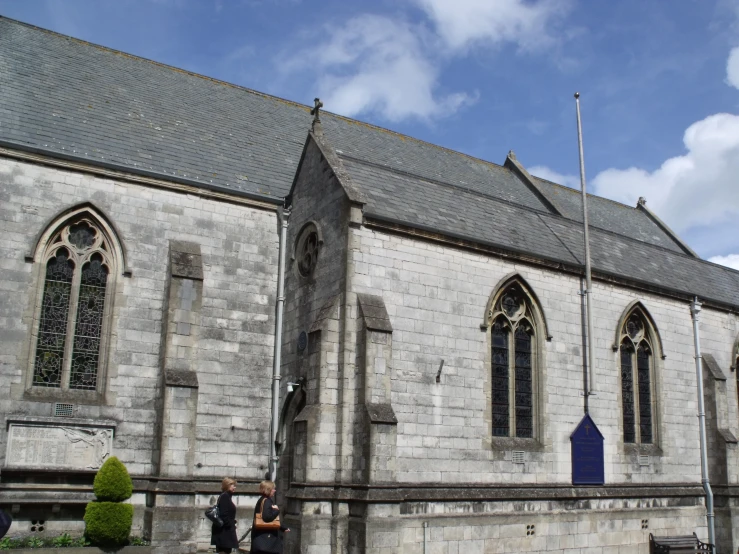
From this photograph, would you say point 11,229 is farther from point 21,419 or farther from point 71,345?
point 21,419

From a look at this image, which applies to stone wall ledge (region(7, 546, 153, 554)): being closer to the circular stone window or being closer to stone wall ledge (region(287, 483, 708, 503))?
stone wall ledge (region(287, 483, 708, 503))

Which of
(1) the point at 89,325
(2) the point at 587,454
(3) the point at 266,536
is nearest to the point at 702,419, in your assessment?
(2) the point at 587,454

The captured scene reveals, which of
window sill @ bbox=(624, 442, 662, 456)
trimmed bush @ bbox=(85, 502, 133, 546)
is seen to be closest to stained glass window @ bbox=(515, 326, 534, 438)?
window sill @ bbox=(624, 442, 662, 456)

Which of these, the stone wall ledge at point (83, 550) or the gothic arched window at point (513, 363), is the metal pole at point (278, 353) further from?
the gothic arched window at point (513, 363)

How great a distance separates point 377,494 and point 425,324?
13.1 feet

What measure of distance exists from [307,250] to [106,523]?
285 inches

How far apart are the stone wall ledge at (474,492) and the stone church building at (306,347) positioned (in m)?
0.06

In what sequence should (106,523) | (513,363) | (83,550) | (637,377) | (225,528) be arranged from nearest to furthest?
(225,528), (83,550), (106,523), (513,363), (637,377)

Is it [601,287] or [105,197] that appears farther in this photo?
[601,287]

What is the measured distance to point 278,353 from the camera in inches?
725

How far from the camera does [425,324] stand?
17062 mm

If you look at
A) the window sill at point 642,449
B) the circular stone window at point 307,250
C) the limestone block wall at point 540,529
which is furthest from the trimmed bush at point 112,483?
the window sill at point 642,449

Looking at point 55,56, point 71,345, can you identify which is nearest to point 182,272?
point 71,345

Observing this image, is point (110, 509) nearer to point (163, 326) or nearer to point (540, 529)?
point (163, 326)
